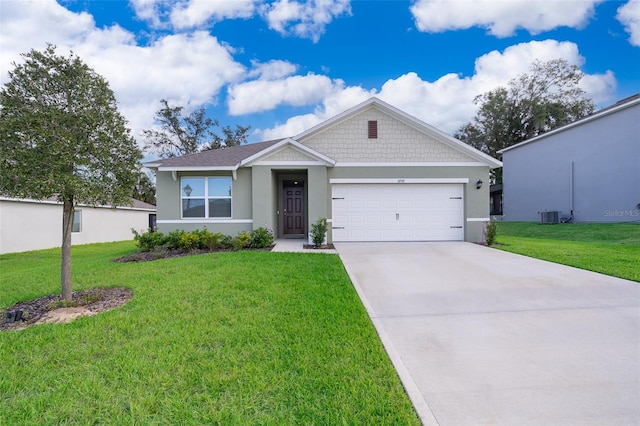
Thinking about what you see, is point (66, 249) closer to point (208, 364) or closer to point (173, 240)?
point (208, 364)

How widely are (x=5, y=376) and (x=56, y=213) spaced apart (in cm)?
1648

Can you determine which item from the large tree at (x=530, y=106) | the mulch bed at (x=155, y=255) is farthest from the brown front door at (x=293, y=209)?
the large tree at (x=530, y=106)

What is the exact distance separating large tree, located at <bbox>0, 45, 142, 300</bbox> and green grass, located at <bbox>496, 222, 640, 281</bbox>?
9.47 m

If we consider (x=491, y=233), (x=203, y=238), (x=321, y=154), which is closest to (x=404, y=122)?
(x=321, y=154)

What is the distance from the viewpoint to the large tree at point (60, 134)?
13.0ft

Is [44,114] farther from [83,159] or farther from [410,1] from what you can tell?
[410,1]

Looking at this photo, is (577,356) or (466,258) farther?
(466,258)

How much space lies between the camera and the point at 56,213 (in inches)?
596

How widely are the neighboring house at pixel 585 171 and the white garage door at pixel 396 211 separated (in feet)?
32.1

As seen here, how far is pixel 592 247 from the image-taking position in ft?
30.9

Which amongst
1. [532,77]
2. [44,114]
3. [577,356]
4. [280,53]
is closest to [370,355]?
[577,356]

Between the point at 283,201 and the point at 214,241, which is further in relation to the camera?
the point at 283,201

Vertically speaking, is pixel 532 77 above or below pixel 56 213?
above

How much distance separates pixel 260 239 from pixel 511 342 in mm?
7764
